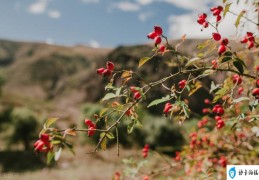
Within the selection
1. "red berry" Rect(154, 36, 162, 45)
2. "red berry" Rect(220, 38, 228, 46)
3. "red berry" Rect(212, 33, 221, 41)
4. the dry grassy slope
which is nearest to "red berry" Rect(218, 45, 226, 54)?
"red berry" Rect(220, 38, 228, 46)

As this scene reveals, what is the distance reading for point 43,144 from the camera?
1.75 metres

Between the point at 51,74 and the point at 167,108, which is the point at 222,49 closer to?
the point at 167,108

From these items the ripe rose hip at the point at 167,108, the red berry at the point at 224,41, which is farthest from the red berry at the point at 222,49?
the ripe rose hip at the point at 167,108

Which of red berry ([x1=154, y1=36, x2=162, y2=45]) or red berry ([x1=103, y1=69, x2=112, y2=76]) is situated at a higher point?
red berry ([x1=154, y1=36, x2=162, y2=45])

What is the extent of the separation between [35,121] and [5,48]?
149 meters

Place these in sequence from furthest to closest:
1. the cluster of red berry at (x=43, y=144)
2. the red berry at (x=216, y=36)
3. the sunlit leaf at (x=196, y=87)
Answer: the sunlit leaf at (x=196, y=87) < the red berry at (x=216, y=36) < the cluster of red berry at (x=43, y=144)

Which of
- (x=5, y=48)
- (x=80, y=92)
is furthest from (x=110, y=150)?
(x=5, y=48)

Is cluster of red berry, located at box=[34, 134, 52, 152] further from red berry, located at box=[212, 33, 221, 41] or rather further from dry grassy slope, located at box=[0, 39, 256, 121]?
dry grassy slope, located at box=[0, 39, 256, 121]

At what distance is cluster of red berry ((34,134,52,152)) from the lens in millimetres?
1735

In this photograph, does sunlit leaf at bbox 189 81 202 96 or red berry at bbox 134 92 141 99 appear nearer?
red berry at bbox 134 92 141 99

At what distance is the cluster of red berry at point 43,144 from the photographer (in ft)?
5.69

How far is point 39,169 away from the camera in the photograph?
28344 millimetres

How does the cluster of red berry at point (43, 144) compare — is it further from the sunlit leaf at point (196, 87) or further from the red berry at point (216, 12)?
the red berry at point (216, 12)

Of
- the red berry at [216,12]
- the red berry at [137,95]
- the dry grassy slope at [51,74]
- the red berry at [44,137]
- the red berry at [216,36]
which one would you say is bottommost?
the red berry at [44,137]
